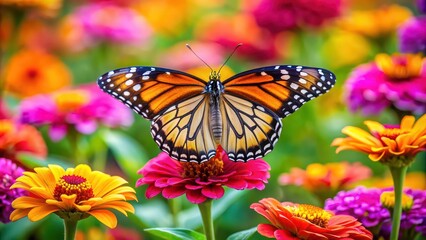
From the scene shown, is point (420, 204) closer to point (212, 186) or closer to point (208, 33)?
point (212, 186)

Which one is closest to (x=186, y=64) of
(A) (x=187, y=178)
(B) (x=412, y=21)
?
(B) (x=412, y=21)

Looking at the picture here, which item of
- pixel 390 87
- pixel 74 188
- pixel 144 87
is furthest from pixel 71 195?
pixel 390 87

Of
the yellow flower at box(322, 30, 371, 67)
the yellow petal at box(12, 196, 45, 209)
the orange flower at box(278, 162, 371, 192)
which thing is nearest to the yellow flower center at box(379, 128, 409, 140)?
the orange flower at box(278, 162, 371, 192)

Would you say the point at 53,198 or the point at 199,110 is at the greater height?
the point at 199,110

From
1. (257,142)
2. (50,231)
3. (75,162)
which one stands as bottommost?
(50,231)

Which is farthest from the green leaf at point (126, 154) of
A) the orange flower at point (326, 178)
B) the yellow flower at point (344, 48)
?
the yellow flower at point (344, 48)

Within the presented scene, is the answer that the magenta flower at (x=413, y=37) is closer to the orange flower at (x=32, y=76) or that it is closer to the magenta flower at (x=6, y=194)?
the magenta flower at (x=6, y=194)

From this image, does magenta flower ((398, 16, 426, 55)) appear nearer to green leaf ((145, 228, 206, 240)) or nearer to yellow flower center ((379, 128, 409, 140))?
yellow flower center ((379, 128, 409, 140))

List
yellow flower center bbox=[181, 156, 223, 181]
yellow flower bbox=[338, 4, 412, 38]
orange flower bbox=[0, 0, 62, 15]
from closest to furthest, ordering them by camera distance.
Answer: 1. yellow flower center bbox=[181, 156, 223, 181]
2. orange flower bbox=[0, 0, 62, 15]
3. yellow flower bbox=[338, 4, 412, 38]
